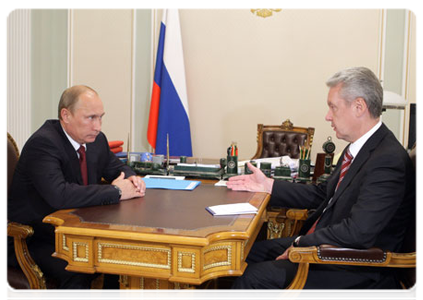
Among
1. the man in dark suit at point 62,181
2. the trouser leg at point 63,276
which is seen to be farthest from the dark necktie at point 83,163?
the trouser leg at point 63,276

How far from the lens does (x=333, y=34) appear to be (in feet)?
16.6

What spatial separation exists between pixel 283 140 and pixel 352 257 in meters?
2.74

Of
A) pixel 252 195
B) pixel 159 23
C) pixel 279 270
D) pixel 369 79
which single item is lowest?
pixel 279 270

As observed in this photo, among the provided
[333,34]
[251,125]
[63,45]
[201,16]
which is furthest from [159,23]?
[333,34]

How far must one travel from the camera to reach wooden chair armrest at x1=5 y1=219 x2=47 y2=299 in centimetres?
192

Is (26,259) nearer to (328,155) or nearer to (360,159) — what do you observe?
(360,159)

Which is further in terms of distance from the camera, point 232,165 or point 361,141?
point 232,165

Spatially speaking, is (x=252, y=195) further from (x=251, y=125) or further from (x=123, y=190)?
(x=251, y=125)

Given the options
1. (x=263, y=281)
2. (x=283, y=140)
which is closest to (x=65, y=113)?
(x=263, y=281)

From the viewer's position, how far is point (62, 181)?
6.64ft

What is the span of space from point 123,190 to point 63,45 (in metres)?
4.22

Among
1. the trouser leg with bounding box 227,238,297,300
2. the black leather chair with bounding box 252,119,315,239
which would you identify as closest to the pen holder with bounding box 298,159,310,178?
the trouser leg with bounding box 227,238,297,300

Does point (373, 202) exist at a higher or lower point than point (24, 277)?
higher

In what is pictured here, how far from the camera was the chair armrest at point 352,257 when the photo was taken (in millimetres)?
1695
